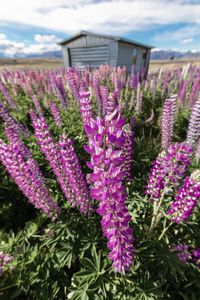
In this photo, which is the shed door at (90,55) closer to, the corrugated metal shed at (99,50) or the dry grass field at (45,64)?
the corrugated metal shed at (99,50)

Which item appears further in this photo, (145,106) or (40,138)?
(145,106)

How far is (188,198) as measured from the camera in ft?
5.01

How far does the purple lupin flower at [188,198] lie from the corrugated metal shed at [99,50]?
15.4m

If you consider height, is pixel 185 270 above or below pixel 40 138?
below

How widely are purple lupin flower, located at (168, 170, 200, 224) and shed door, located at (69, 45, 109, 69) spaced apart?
1617 cm

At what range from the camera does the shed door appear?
1559cm

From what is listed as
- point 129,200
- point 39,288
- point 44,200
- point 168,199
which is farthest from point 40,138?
point 168,199

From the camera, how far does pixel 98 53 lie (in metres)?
15.8

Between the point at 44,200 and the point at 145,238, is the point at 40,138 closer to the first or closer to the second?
the point at 44,200

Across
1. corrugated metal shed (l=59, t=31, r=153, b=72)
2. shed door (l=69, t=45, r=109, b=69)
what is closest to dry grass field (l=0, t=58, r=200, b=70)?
corrugated metal shed (l=59, t=31, r=153, b=72)

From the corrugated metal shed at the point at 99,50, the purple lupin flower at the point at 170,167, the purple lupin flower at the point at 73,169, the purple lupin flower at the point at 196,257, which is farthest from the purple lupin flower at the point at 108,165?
the corrugated metal shed at the point at 99,50

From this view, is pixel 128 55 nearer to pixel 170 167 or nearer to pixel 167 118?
pixel 167 118

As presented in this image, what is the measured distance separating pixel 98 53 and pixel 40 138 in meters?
16.5

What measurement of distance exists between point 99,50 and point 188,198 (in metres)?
17.0
